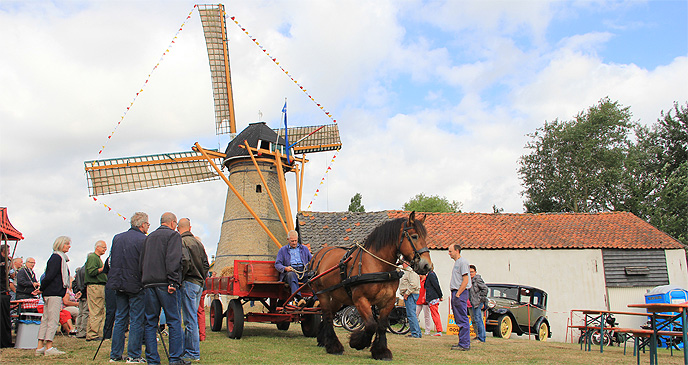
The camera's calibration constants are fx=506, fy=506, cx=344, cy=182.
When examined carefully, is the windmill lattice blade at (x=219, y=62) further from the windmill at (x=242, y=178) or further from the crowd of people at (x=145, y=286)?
the crowd of people at (x=145, y=286)

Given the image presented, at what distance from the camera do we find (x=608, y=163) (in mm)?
34250

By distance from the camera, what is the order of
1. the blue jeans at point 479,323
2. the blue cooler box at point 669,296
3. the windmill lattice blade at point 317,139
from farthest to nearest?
the windmill lattice blade at point 317,139, the blue cooler box at point 669,296, the blue jeans at point 479,323

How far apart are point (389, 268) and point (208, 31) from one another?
24.0 meters

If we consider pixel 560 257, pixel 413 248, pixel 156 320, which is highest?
pixel 560 257

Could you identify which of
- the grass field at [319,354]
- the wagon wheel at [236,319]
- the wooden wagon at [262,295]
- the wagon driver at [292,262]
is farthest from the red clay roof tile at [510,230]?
the grass field at [319,354]

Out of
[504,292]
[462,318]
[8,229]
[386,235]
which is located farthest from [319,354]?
[504,292]

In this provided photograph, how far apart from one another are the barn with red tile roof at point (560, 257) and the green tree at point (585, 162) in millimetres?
12616

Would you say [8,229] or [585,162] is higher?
[585,162]

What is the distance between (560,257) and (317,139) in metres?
14.2

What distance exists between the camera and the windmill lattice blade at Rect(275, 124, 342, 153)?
28.1 metres

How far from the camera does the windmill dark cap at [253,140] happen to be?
82.8 feet

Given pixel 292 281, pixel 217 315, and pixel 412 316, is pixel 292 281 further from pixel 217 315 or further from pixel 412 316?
pixel 412 316

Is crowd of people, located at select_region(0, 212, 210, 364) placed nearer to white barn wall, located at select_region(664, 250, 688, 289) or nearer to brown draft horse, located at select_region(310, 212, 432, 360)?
brown draft horse, located at select_region(310, 212, 432, 360)

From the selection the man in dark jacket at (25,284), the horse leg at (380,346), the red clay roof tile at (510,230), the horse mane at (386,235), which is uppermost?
the red clay roof tile at (510,230)
